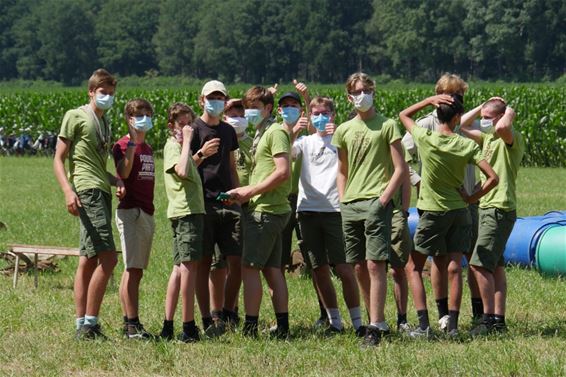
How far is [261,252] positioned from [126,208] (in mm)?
1073

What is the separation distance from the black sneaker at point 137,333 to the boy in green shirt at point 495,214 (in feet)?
8.22

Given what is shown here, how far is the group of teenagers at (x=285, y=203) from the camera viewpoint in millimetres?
8609

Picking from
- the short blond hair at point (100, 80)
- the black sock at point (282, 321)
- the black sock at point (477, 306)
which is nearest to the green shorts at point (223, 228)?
the black sock at point (282, 321)

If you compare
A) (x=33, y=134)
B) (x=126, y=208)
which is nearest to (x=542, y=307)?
(x=126, y=208)

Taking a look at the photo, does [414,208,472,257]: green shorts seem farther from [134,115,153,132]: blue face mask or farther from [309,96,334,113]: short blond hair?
[134,115,153,132]: blue face mask

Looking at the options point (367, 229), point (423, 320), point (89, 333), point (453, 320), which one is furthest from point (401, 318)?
point (89, 333)

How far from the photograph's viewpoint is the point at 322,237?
365 inches

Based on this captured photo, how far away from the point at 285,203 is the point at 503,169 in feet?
5.80

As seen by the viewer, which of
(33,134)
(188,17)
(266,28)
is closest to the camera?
(33,134)

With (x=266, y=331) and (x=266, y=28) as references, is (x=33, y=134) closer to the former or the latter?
(x=266, y=331)

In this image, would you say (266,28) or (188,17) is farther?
(188,17)

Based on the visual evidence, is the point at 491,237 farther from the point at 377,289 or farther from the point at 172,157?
the point at 172,157

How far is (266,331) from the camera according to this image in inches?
360

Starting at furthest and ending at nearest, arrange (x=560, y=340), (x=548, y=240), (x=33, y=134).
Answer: (x=33, y=134) → (x=548, y=240) → (x=560, y=340)
